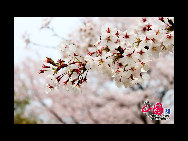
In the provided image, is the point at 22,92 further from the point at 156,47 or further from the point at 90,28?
the point at 156,47

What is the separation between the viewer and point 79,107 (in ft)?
30.1

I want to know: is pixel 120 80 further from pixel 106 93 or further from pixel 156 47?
pixel 106 93

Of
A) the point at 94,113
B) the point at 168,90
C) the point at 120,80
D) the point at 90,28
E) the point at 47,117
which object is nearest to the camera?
the point at 120,80

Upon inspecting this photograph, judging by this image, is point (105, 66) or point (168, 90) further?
point (168, 90)

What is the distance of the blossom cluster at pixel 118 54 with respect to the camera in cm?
125

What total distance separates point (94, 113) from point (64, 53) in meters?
8.41

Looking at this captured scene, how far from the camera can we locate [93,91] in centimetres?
987

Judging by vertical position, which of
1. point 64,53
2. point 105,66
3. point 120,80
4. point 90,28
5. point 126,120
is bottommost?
point 126,120

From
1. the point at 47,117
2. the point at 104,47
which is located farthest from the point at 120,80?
the point at 47,117

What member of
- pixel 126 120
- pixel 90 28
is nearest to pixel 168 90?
pixel 126 120

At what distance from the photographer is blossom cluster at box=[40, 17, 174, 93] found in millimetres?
1254

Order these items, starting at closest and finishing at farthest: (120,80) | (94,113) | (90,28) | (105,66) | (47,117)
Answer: (105,66), (120,80), (90,28), (94,113), (47,117)

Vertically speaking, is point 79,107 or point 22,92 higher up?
point 22,92

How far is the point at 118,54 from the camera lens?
1.26 m
